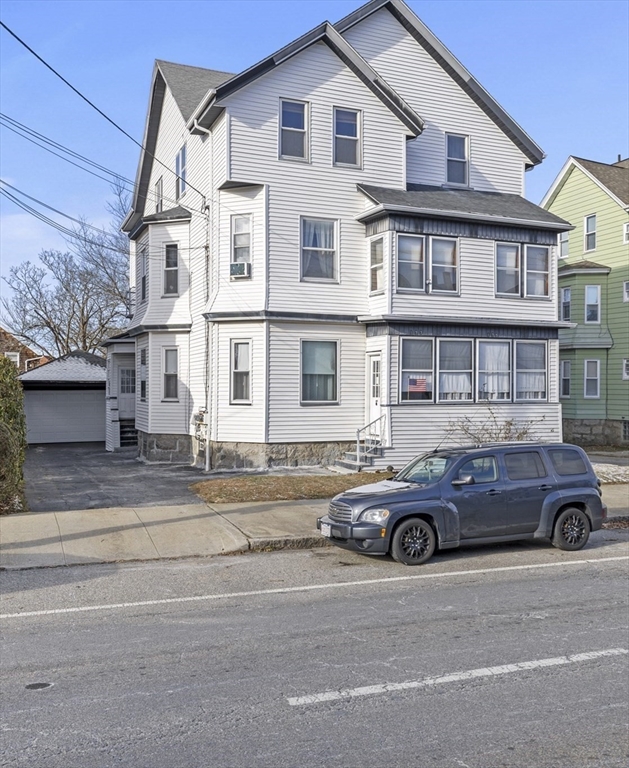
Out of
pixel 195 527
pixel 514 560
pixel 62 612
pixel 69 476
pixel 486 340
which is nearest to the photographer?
pixel 62 612

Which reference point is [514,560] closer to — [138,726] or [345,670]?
[345,670]

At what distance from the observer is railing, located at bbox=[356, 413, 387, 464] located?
2003cm

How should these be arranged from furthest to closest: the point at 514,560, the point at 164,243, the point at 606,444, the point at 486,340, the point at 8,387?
1. the point at 606,444
2. the point at 164,243
3. the point at 486,340
4. the point at 8,387
5. the point at 514,560

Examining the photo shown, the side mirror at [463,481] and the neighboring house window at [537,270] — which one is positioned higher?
the neighboring house window at [537,270]

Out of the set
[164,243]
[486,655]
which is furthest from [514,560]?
[164,243]

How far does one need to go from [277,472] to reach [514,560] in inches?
376

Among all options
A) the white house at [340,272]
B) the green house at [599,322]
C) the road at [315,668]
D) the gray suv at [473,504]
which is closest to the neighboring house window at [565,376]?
the green house at [599,322]

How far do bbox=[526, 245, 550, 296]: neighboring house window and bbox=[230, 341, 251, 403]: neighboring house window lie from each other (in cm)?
857

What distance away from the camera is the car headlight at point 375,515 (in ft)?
33.7

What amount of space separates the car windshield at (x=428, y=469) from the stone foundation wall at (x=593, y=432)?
21.4 m

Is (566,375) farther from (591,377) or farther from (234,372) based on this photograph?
(234,372)

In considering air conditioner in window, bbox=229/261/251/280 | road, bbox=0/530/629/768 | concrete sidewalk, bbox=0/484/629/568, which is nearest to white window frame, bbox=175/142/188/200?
air conditioner in window, bbox=229/261/251/280

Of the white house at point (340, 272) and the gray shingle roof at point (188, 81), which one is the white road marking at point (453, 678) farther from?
the gray shingle roof at point (188, 81)

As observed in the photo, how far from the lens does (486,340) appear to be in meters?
21.6
